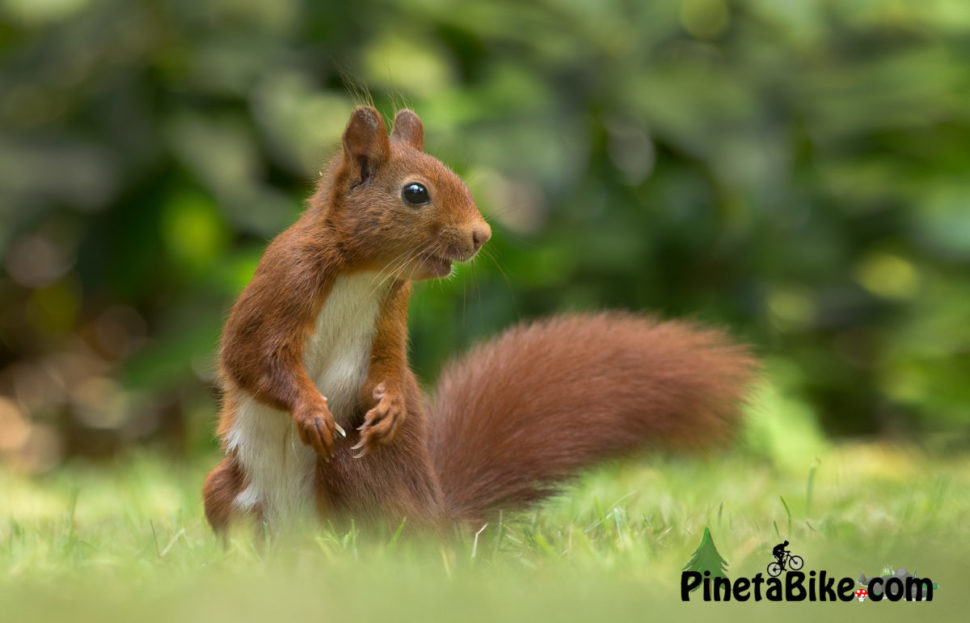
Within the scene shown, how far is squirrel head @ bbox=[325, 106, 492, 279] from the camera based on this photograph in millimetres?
1867

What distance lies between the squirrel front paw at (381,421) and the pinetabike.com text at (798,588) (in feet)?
1.74

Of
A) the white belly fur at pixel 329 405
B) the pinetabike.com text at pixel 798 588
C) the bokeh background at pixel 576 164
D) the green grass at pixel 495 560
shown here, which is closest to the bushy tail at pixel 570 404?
the green grass at pixel 495 560

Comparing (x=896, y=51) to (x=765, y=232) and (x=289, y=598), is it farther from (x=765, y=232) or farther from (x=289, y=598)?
(x=289, y=598)

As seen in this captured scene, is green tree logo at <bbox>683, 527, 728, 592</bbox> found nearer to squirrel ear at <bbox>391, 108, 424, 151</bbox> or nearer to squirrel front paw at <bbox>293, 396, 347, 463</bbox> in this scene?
squirrel front paw at <bbox>293, 396, 347, 463</bbox>

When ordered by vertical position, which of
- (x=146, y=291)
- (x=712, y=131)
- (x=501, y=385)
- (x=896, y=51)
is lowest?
(x=501, y=385)

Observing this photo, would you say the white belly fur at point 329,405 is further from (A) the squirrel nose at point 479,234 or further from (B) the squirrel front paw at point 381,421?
(A) the squirrel nose at point 479,234

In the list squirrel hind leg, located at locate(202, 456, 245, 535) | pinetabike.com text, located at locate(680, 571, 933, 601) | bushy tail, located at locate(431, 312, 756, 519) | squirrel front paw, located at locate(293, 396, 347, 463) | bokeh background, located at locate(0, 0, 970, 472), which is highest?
bokeh background, located at locate(0, 0, 970, 472)

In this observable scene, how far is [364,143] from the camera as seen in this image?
1905 millimetres

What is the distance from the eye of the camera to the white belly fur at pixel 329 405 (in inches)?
73.6

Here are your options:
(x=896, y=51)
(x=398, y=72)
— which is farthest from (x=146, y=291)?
(x=896, y=51)

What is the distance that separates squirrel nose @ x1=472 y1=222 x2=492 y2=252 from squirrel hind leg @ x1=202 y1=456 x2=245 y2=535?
580 millimetres

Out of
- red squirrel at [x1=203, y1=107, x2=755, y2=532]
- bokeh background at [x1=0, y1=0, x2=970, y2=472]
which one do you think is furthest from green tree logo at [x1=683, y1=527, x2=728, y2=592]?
bokeh background at [x1=0, y1=0, x2=970, y2=472]

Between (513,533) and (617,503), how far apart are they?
369 millimetres

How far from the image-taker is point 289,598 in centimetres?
145
